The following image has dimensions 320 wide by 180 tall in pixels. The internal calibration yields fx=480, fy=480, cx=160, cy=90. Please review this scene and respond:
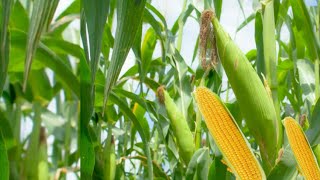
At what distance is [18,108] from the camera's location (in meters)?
0.44

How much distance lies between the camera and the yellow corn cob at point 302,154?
0.49 m

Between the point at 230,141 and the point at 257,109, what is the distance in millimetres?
168

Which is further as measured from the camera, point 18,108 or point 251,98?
point 251,98

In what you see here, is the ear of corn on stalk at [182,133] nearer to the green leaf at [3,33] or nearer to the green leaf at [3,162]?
the green leaf at [3,162]

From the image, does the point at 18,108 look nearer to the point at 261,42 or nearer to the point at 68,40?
the point at 68,40

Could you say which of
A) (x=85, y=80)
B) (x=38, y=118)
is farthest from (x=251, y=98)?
(x=38, y=118)

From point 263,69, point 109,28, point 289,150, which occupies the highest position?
point 109,28

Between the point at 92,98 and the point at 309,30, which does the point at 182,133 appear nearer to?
the point at 309,30

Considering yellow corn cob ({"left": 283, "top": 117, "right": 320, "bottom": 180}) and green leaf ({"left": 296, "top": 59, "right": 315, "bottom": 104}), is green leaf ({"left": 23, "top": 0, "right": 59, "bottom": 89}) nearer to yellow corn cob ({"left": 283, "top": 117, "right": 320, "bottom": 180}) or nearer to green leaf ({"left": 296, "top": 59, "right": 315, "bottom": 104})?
yellow corn cob ({"left": 283, "top": 117, "right": 320, "bottom": 180})

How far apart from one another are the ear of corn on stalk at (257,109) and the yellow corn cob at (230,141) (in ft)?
0.50

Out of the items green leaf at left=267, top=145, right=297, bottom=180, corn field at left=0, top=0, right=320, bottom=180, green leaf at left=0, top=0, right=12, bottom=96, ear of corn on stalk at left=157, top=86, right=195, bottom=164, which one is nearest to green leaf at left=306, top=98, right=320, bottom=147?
corn field at left=0, top=0, right=320, bottom=180

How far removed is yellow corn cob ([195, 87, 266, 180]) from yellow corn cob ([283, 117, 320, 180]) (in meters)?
0.04

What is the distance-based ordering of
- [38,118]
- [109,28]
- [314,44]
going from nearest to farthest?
[38,118]
[314,44]
[109,28]

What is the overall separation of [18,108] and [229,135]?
21cm
